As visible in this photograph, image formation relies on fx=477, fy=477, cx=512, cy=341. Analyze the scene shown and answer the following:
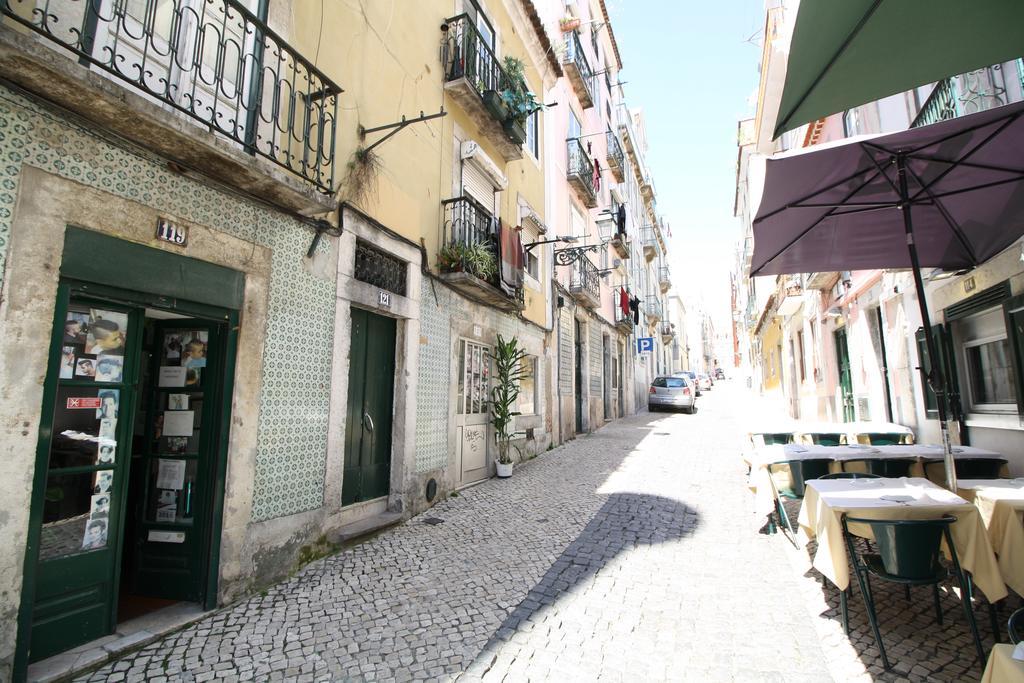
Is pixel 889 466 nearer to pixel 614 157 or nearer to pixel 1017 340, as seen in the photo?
pixel 1017 340

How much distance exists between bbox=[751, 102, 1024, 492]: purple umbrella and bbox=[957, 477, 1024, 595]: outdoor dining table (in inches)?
10.5

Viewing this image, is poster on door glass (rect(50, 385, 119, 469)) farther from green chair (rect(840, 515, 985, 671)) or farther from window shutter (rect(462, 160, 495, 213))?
window shutter (rect(462, 160, 495, 213))

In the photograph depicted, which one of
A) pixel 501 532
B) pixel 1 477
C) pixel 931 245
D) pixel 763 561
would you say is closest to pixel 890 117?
pixel 931 245

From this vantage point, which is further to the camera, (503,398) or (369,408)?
(503,398)

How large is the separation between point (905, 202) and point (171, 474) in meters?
5.88

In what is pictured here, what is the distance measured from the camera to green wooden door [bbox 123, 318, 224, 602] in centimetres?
347

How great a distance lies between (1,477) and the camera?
2316 mm

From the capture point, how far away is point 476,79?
285 inches

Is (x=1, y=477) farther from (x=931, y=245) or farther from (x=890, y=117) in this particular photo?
(x=890, y=117)

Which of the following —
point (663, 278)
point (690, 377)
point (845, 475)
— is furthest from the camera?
point (663, 278)

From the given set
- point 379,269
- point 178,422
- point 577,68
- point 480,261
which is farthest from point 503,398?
point 577,68

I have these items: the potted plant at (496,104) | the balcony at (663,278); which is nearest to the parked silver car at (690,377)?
the balcony at (663,278)

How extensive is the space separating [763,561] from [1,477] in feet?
16.7

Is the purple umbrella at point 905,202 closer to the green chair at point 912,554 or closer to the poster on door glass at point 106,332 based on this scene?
the green chair at point 912,554
